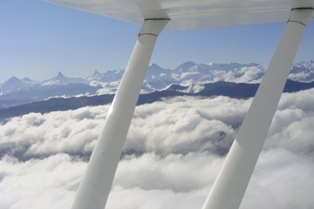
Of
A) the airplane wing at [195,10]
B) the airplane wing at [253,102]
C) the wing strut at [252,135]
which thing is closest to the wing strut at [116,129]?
the airplane wing at [253,102]

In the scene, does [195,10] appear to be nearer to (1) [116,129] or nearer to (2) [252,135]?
(1) [116,129]

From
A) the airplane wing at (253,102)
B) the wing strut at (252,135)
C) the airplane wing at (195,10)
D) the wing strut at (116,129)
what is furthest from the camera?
the airplane wing at (195,10)

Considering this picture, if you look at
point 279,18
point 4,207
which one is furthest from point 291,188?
point 279,18

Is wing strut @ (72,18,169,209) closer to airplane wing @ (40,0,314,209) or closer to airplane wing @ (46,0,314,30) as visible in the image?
airplane wing @ (40,0,314,209)

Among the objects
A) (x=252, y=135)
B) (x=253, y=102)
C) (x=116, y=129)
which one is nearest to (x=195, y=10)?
(x=253, y=102)

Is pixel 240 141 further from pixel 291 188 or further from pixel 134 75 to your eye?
pixel 291 188

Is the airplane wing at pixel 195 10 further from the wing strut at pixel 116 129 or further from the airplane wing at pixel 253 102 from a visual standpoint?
the wing strut at pixel 116 129
